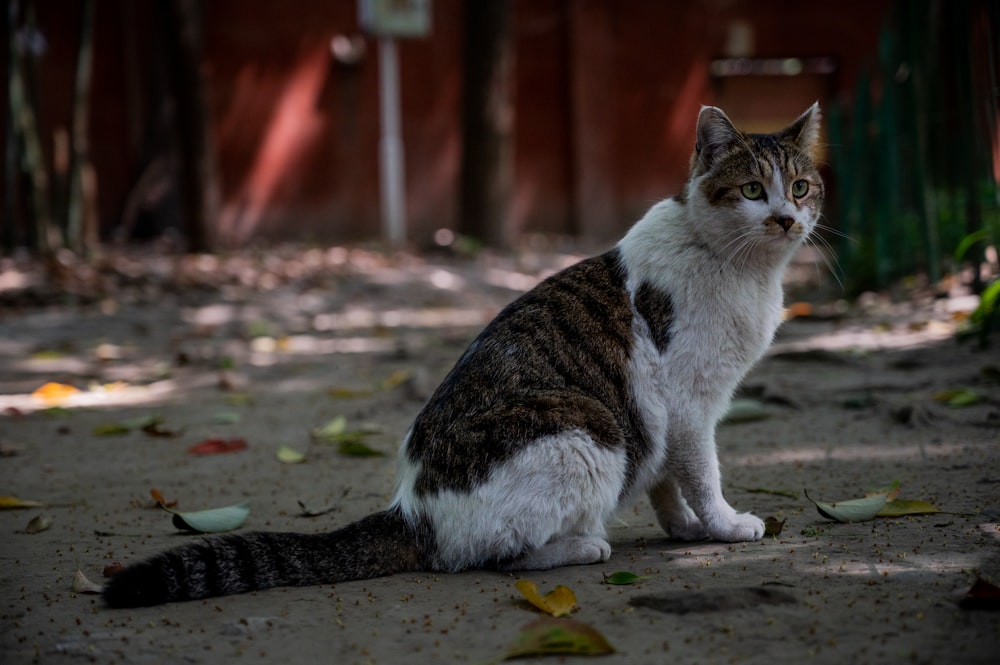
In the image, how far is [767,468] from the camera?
15.0 ft

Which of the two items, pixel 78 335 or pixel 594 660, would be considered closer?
pixel 594 660

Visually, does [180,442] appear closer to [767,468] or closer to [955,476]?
[767,468]

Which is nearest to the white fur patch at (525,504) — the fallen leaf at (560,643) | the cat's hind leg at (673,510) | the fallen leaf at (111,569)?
the cat's hind leg at (673,510)

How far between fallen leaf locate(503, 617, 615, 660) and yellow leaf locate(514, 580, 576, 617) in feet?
0.79

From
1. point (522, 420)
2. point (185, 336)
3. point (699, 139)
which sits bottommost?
point (185, 336)

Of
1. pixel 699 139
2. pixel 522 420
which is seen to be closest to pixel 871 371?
pixel 699 139

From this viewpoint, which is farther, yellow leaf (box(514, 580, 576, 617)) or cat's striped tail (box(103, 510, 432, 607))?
cat's striped tail (box(103, 510, 432, 607))

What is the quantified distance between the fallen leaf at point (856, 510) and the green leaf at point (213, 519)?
2.13 meters

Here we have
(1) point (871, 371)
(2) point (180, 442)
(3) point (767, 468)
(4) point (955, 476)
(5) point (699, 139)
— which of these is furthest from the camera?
(1) point (871, 371)

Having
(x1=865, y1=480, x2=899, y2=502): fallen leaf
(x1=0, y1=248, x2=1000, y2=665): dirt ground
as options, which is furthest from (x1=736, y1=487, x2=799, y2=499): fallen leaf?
(x1=865, y1=480, x2=899, y2=502): fallen leaf

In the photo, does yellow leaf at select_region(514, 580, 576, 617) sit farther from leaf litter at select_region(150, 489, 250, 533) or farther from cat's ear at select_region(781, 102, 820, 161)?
cat's ear at select_region(781, 102, 820, 161)

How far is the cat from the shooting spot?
10.7 ft

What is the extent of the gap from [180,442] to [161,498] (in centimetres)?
137

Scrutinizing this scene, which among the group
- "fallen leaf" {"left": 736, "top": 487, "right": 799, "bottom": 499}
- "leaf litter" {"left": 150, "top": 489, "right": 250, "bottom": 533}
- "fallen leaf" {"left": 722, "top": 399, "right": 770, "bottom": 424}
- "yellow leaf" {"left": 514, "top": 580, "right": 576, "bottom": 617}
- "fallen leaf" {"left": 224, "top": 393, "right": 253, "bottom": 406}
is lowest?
"fallen leaf" {"left": 224, "top": 393, "right": 253, "bottom": 406}
